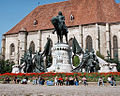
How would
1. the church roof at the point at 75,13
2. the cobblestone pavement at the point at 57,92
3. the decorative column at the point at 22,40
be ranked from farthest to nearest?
the decorative column at the point at 22,40, the church roof at the point at 75,13, the cobblestone pavement at the point at 57,92

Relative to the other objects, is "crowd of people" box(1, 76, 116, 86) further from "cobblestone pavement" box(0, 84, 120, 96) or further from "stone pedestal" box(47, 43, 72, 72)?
"cobblestone pavement" box(0, 84, 120, 96)

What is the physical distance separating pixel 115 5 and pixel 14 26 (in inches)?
990

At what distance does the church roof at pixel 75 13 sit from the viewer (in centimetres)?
4291

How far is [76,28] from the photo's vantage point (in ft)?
144

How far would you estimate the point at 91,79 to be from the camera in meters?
14.7

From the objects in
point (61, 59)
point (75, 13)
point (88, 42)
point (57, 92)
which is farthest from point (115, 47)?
point (57, 92)

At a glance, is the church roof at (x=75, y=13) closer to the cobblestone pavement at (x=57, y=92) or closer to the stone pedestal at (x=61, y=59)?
the stone pedestal at (x=61, y=59)

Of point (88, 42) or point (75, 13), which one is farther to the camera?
point (75, 13)

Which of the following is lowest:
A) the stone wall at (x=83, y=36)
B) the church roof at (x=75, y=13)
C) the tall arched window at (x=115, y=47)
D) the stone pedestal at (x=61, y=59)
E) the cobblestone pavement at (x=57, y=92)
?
the cobblestone pavement at (x=57, y=92)

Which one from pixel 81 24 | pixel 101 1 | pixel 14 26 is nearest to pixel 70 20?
pixel 81 24

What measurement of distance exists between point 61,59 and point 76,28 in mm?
27997

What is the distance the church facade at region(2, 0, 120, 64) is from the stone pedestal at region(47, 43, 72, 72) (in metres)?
24.8

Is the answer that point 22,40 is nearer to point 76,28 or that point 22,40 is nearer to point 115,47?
point 76,28

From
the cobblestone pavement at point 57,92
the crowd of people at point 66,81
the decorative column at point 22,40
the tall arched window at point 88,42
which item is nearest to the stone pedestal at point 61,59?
the crowd of people at point 66,81
